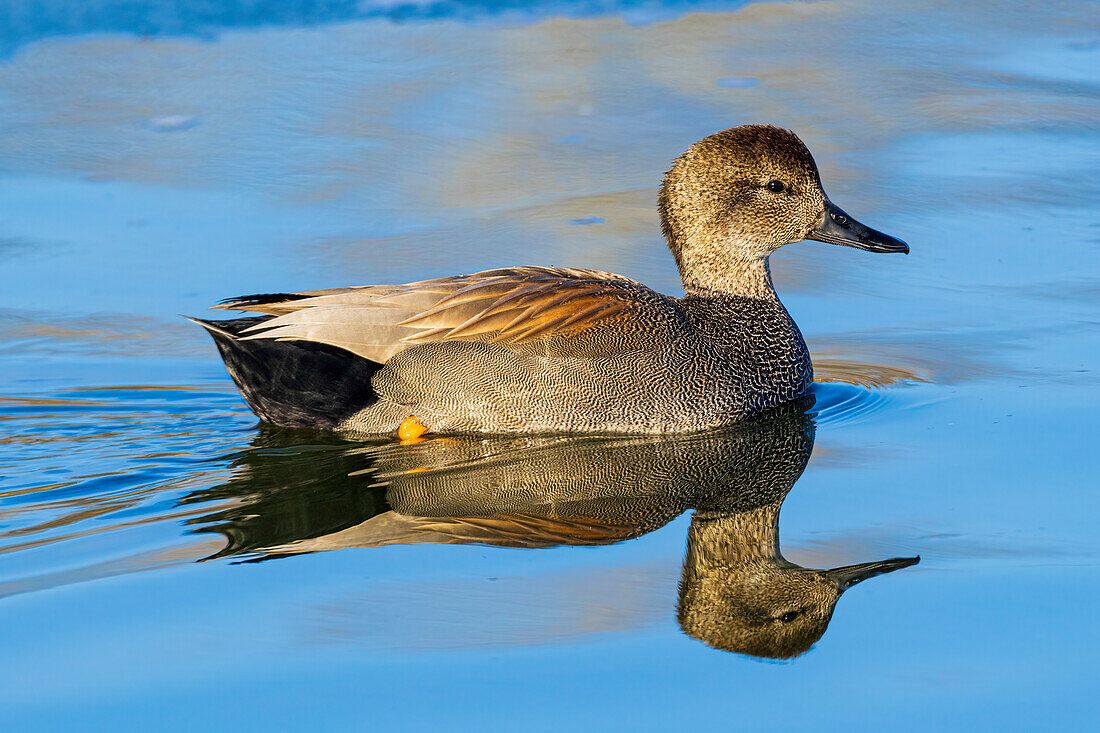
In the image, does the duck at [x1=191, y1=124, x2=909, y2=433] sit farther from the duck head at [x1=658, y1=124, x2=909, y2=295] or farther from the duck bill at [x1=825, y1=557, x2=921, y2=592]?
the duck bill at [x1=825, y1=557, x2=921, y2=592]

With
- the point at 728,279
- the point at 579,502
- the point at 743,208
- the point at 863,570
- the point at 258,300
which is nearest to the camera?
the point at 863,570

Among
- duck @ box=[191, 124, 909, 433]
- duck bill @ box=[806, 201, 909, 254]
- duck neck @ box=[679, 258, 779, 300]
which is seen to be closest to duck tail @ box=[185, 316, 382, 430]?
duck @ box=[191, 124, 909, 433]

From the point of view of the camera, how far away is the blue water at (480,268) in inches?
165

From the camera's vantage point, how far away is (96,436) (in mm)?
6098

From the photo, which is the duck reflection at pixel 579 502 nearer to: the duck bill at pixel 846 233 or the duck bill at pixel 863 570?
the duck bill at pixel 863 570

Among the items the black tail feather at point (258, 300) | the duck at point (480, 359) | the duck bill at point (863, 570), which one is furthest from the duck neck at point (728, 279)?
the duck bill at point (863, 570)

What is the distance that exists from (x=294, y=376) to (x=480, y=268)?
78.0 inches

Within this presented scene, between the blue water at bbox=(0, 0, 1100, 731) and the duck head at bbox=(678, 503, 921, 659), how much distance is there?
0.06m

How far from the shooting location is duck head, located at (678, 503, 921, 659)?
14.2ft

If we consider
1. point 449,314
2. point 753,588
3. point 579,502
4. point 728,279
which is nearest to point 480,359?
point 449,314

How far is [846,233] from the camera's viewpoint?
22.9 feet

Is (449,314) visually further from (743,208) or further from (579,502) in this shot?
(743,208)

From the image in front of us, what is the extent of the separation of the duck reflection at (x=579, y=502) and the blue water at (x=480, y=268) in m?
0.03

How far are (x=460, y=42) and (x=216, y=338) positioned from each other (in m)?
5.53
